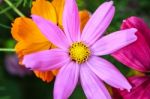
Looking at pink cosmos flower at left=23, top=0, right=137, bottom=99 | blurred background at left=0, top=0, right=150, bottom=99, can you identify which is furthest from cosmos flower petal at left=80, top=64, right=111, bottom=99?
blurred background at left=0, top=0, right=150, bottom=99

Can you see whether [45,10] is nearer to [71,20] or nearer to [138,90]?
[71,20]

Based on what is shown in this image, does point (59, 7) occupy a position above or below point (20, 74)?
above

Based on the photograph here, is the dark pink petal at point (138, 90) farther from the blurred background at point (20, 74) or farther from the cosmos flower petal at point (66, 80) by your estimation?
the blurred background at point (20, 74)

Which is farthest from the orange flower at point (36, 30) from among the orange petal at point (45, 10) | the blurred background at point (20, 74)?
the blurred background at point (20, 74)

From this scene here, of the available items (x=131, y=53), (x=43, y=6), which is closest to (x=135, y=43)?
(x=131, y=53)

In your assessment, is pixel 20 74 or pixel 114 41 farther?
pixel 20 74

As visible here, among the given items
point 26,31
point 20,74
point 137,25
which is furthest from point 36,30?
point 20,74

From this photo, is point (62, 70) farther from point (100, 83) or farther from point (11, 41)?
point (11, 41)

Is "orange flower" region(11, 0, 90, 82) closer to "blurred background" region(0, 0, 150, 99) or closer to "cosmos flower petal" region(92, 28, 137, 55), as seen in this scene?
"cosmos flower petal" region(92, 28, 137, 55)
